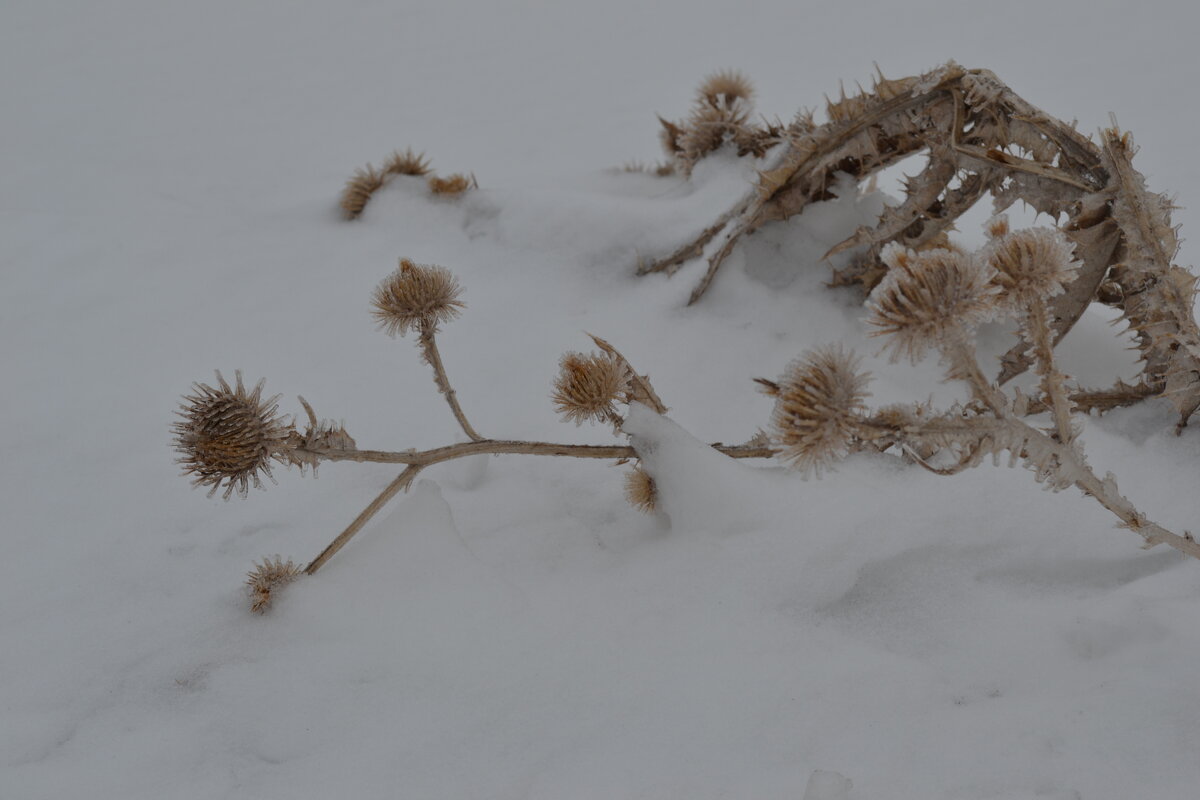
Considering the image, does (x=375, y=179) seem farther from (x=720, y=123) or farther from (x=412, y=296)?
(x=412, y=296)

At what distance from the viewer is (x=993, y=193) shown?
5.40 ft

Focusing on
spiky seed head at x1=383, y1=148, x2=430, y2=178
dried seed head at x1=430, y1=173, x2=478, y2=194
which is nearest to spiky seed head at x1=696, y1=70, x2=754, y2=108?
dried seed head at x1=430, y1=173, x2=478, y2=194

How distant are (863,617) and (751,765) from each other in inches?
11.3

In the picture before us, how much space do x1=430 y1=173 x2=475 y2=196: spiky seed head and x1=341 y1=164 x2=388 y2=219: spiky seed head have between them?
0.17 metres

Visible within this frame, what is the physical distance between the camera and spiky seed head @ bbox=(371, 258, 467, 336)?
135 cm

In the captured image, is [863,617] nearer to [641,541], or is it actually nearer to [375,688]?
[641,541]

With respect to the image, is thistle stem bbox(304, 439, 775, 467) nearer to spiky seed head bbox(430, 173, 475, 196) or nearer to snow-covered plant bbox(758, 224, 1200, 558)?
snow-covered plant bbox(758, 224, 1200, 558)

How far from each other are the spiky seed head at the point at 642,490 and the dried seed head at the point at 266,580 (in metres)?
0.49

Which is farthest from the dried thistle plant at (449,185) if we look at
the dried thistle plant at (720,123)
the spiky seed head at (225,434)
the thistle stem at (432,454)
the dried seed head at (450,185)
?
the spiky seed head at (225,434)

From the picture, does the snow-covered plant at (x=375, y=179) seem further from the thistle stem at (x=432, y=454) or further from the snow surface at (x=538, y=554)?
the thistle stem at (x=432, y=454)

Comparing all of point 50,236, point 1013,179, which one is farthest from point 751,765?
point 50,236

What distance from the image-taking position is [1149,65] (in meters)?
3.11

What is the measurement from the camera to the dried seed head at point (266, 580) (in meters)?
1.28

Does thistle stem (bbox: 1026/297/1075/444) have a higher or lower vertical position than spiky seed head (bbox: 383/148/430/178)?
lower
